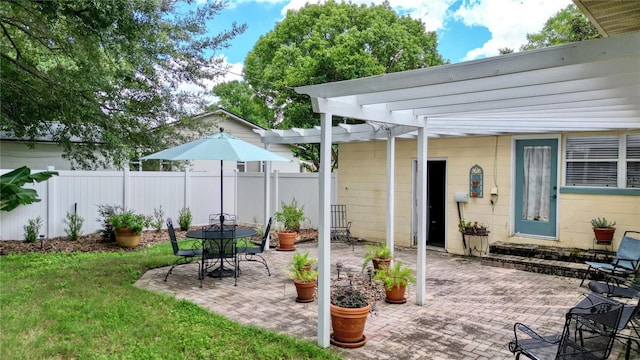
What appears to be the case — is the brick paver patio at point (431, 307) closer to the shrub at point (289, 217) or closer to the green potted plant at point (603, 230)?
the green potted plant at point (603, 230)

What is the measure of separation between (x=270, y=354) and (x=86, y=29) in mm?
5623

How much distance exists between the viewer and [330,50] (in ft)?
45.4

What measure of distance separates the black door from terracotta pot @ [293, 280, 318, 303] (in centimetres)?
540

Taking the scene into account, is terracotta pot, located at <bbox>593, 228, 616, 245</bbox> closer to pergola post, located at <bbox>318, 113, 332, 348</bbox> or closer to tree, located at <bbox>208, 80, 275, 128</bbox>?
pergola post, located at <bbox>318, 113, 332, 348</bbox>

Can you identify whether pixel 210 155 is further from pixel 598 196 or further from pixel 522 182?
pixel 598 196

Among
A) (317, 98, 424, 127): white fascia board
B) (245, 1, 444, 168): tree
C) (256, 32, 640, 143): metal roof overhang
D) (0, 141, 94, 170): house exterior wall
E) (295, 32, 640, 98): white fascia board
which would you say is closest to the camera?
(295, 32, 640, 98): white fascia board

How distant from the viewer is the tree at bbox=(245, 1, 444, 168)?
45.8 feet

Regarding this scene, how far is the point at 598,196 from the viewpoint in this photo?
715 cm

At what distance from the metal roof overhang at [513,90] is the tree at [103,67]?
378 cm

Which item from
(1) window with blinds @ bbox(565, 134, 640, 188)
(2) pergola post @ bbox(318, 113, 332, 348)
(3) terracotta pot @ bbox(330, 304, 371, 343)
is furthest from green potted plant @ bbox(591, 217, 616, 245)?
(2) pergola post @ bbox(318, 113, 332, 348)

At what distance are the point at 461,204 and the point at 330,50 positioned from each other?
306 inches

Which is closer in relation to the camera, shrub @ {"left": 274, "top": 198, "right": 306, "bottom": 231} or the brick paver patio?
the brick paver patio

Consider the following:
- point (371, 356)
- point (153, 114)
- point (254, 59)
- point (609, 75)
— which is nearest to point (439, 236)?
point (371, 356)

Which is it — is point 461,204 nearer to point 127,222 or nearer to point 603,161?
point 603,161
